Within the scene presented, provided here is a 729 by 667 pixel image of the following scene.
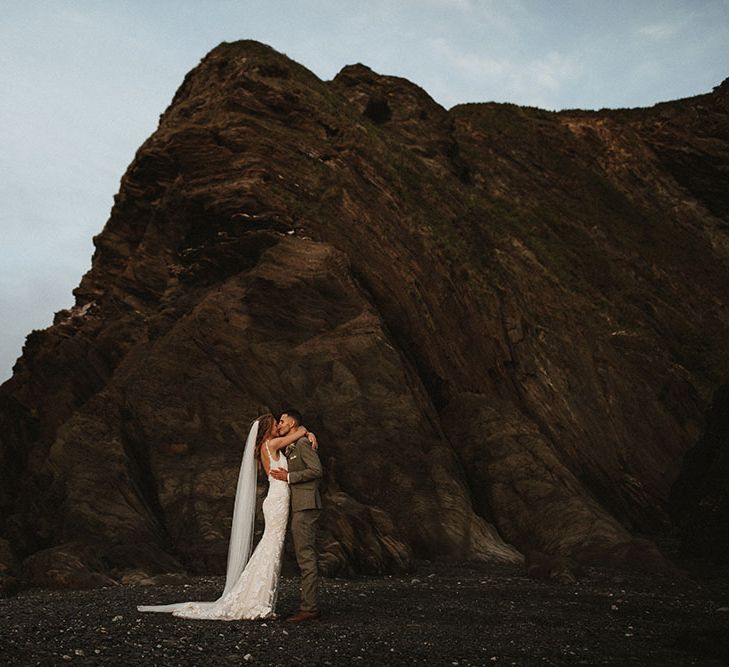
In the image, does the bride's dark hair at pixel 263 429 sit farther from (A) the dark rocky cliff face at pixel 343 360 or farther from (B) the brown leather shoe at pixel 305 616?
(A) the dark rocky cliff face at pixel 343 360

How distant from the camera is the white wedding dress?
1344 cm

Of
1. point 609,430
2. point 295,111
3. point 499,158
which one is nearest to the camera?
point 609,430

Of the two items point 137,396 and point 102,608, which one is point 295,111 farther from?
point 102,608

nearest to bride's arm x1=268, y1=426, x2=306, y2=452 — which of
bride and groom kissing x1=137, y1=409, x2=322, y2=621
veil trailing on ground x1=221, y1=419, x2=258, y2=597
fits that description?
bride and groom kissing x1=137, y1=409, x2=322, y2=621

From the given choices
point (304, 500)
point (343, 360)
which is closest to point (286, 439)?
point (304, 500)

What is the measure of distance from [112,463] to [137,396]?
10.1 ft

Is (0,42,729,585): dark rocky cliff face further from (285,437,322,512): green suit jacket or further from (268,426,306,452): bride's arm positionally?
(268,426,306,452): bride's arm

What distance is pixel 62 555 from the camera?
822 inches

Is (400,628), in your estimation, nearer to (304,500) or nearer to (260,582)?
(260,582)

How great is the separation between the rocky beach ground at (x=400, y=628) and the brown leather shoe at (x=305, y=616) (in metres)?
0.15

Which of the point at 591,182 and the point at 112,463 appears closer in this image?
the point at 112,463

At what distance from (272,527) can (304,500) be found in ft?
2.67

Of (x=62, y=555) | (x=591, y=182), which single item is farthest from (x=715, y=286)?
(x=62, y=555)

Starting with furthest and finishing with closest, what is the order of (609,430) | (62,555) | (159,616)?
(609,430)
(62,555)
(159,616)
